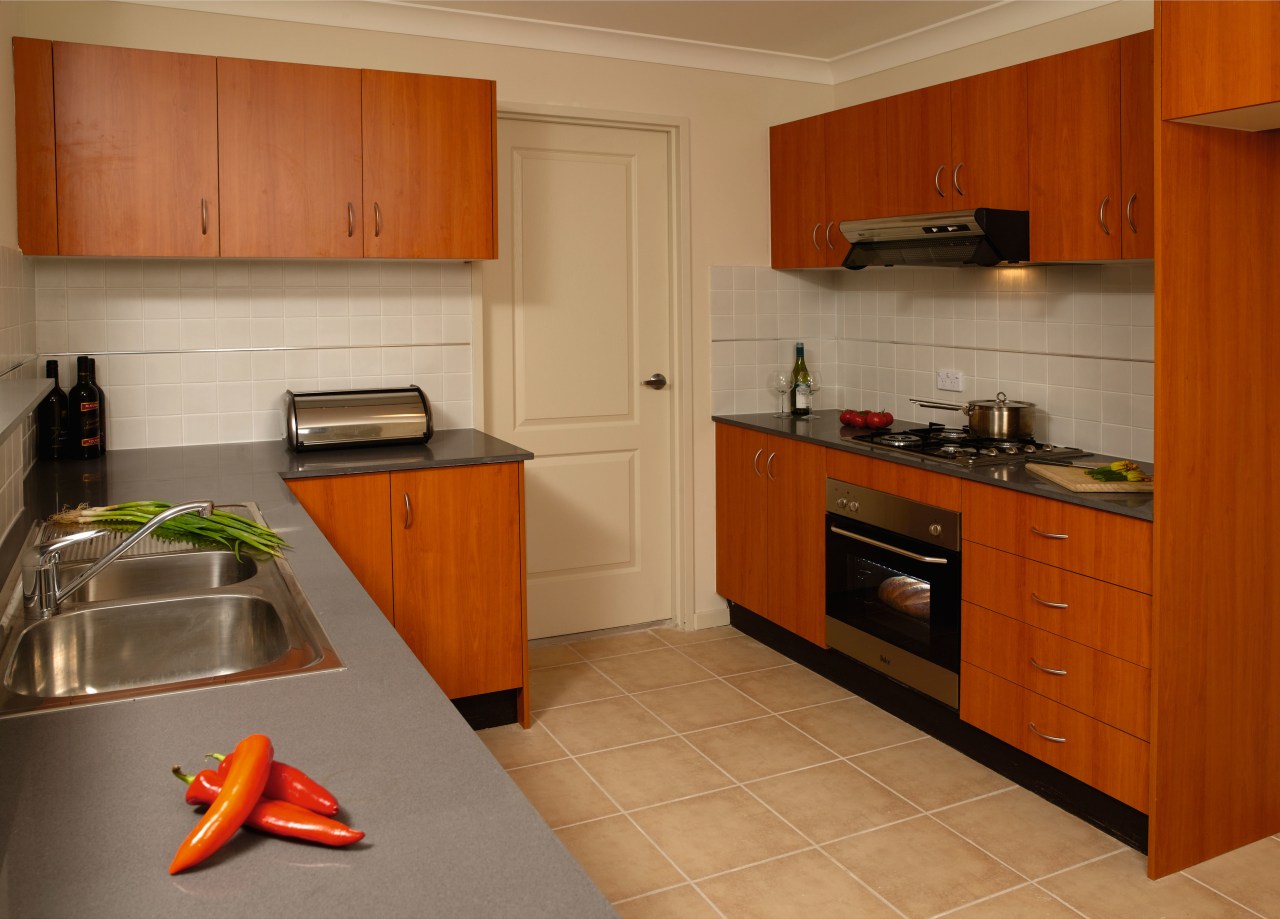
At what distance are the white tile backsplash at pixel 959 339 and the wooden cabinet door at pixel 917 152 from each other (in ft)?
1.36

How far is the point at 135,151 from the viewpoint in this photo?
3.15 m

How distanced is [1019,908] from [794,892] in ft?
1.64

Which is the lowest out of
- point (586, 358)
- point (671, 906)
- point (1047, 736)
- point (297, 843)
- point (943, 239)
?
point (671, 906)

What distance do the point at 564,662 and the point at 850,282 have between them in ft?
6.43

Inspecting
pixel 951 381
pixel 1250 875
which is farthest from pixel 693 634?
pixel 1250 875

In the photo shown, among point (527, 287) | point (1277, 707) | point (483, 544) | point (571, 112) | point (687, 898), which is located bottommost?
point (687, 898)

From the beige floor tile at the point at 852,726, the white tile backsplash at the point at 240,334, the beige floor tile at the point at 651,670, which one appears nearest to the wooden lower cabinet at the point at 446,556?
the beige floor tile at the point at 651,670

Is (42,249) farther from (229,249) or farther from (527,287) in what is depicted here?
(527,287)

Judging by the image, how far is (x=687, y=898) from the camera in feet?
8.36

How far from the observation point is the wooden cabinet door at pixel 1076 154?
9.86ft

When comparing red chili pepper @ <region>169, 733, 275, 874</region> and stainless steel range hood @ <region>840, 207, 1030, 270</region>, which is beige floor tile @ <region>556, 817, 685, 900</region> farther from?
stainless steel range hood @ <region>840, 207, 1030, 270</region>

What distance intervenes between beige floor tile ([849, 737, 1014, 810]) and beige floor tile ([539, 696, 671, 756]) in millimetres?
673

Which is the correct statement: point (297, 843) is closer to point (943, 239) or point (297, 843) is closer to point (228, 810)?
point (228, 810)

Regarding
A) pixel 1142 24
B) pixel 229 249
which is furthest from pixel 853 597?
pixel 229 249
